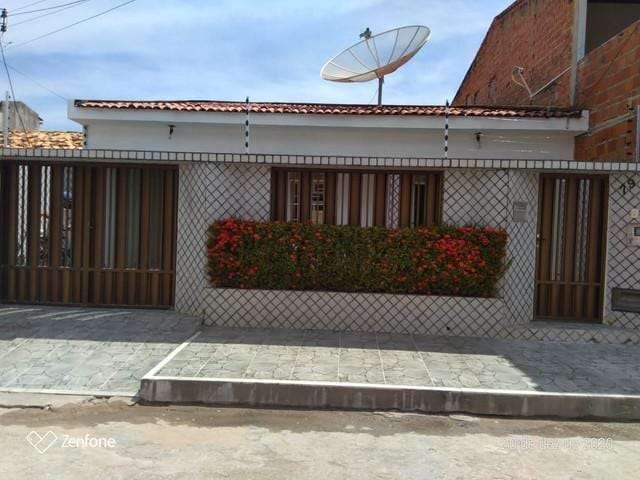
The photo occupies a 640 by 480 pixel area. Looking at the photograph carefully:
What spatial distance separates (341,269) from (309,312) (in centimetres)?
73

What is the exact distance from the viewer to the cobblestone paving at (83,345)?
214 inches

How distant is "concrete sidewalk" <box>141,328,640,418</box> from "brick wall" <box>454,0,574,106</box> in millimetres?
7061

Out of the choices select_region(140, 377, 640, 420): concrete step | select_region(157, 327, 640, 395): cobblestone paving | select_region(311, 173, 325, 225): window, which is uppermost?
select_region(311, 173, 325, 225): window

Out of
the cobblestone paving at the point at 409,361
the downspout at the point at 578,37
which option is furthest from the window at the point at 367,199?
the downspout at the point at 578,37

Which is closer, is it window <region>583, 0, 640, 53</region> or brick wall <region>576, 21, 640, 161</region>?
brick wall <region>576, 21, 640, 161</region>

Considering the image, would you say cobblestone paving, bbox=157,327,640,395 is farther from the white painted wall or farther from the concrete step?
the white painted wall

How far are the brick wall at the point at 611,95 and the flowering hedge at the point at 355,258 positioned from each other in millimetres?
3486

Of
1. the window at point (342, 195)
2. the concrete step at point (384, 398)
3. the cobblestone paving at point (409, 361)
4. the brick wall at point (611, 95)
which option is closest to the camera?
the concrete step at point (384, 398)

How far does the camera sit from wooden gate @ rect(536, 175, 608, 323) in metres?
7.66

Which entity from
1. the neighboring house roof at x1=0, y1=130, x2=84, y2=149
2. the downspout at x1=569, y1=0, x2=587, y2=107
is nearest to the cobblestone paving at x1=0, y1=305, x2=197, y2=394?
the neighboring house roof at x1=0, y1=130, x2=84, y2=149

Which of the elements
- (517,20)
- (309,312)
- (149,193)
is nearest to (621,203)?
(309,312)

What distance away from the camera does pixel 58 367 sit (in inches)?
225

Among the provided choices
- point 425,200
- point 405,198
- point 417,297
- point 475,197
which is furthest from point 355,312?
point 475,197

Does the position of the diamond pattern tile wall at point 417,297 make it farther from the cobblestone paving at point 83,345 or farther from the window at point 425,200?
the cobblestone paving at point 83,345
